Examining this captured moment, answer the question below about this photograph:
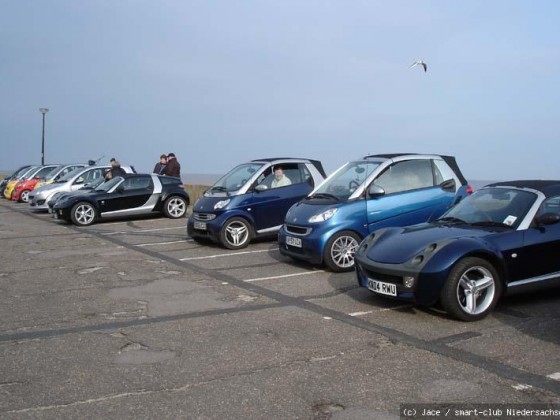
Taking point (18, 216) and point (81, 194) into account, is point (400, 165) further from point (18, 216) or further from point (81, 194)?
point (18, 216)

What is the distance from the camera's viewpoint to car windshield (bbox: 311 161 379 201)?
387 inches

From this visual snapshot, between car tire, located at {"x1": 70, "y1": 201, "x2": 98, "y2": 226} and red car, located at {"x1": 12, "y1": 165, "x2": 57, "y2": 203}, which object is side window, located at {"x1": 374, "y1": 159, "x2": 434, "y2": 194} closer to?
car tire, located at {"x1": 70, "y1": 201, "x2": 98, "y2": 226}

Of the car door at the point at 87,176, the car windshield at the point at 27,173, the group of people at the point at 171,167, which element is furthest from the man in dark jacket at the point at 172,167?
the car windshield at the point at 27,173

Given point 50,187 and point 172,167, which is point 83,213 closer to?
point 172,167

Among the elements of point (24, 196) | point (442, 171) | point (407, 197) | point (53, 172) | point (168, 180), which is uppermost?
point (442, 171)

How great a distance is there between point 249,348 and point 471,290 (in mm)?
2443

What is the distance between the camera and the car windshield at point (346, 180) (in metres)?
9.83

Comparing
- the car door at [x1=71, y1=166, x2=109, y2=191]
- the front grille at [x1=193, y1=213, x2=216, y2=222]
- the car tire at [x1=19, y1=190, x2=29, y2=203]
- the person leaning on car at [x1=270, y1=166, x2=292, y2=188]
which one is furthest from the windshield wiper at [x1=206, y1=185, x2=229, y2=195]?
the car tire at [x1=19, y1=190, x2=29, y2=203]

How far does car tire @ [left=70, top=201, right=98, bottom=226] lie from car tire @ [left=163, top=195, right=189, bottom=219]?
6.50 feet

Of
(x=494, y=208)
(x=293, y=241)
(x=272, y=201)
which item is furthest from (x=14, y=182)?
(x=494, y=208)

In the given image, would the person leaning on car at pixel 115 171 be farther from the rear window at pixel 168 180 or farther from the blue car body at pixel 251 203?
the blue car body at pixel 251 203

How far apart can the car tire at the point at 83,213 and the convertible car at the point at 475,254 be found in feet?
37.3

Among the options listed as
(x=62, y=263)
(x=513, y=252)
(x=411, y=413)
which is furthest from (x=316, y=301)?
(x=62, y=263)

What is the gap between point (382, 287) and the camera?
670 cm
